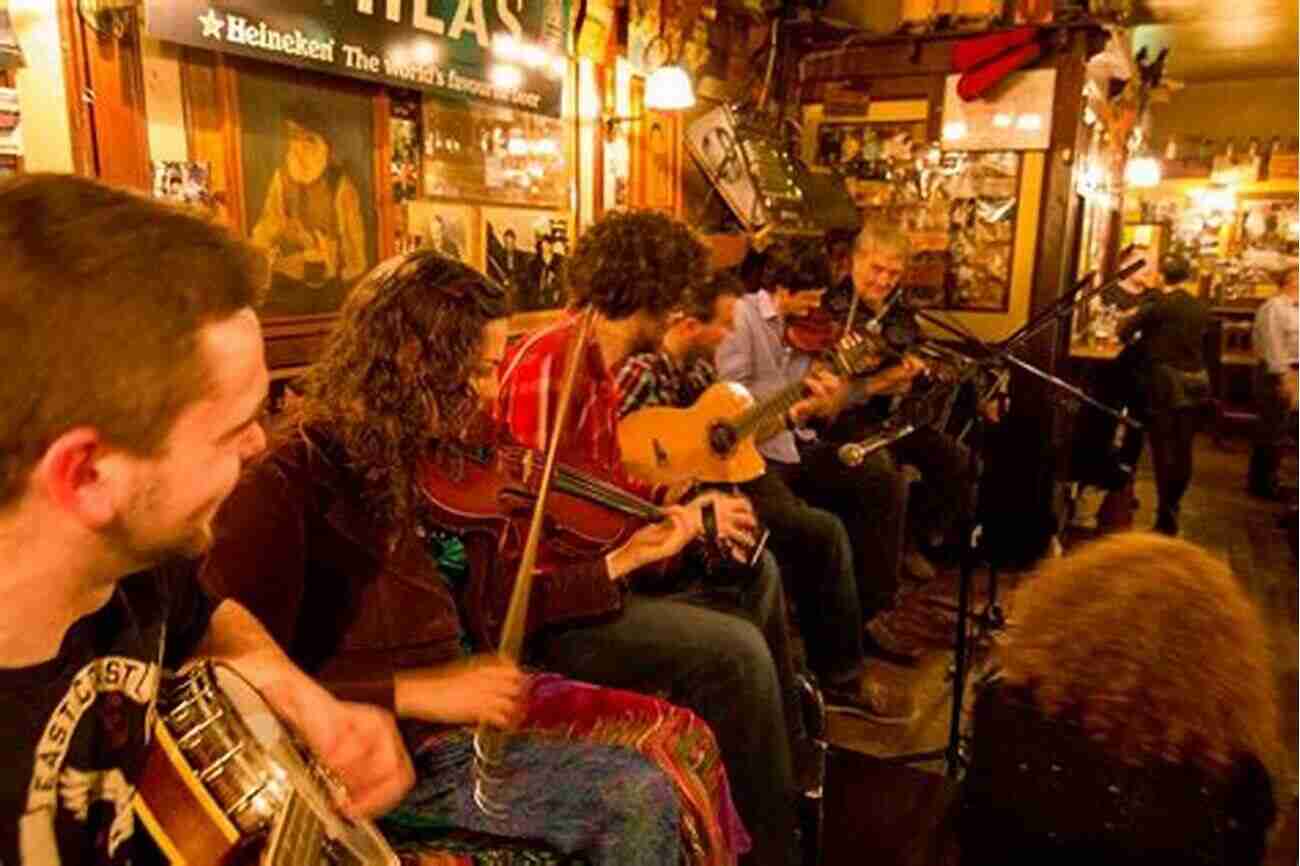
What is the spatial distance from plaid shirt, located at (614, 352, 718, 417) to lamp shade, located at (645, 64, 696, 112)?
5.65 ft

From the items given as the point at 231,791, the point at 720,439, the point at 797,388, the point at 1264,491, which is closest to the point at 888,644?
the point at 797,388

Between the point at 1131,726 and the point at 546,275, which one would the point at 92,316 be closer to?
the point at 1131,726

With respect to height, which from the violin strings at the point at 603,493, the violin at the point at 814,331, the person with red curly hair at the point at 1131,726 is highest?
the violin at the point at 814,331

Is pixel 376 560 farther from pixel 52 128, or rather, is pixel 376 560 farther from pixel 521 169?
pixel 521 169

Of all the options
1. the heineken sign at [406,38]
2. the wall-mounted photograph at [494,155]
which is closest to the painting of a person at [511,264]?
the wall-mounted photograph at [494,155]

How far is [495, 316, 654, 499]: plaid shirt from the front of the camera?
2.17 m

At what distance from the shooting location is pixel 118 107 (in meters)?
2.21

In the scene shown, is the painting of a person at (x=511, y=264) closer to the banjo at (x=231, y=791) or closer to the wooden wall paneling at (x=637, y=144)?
the wooden wall paneling at (x=637, y=144)

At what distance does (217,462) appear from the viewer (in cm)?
87

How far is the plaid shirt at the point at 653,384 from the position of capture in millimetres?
2697

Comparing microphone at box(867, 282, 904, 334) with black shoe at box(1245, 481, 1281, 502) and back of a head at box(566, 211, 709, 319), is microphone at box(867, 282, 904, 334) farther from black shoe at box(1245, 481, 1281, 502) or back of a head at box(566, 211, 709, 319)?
black shoe at box(1245, 481, 1281, 502)

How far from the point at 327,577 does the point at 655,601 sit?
0.80 meters

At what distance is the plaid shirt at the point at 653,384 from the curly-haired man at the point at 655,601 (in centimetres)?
4

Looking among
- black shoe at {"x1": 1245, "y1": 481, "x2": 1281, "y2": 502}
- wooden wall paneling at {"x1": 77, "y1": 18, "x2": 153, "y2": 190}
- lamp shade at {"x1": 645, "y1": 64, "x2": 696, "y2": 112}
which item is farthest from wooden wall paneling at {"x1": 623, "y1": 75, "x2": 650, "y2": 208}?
black shoe at {"x1": 1245, "y1": 481, "x2": 1281, "y2": 502}
